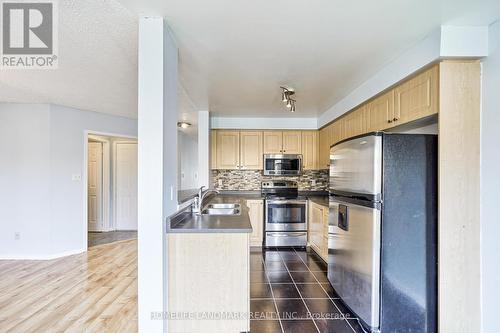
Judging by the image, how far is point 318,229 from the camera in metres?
3.88

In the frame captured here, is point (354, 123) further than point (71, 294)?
Yes

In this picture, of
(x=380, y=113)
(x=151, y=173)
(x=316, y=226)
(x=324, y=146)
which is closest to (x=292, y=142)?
(x=324, y=146)

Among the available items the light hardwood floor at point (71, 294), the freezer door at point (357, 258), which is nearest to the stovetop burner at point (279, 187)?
the freezer door at point (357, 258)

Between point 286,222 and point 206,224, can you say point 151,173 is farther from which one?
point 286,222

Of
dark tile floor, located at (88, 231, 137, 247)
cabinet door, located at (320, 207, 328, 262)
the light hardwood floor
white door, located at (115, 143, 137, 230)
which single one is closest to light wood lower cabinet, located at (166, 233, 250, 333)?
the light hardwood floor

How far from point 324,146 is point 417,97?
2.43 metres

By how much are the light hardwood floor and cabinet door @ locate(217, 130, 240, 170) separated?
2.14m

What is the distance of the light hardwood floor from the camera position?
2225mm

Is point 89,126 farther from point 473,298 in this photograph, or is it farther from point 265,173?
point 473,298

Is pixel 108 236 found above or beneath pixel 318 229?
beneath

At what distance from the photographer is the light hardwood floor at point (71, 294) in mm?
2225

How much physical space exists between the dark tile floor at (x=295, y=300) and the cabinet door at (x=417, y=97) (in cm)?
185

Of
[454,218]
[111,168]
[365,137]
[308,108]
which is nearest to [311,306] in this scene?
[454,218]

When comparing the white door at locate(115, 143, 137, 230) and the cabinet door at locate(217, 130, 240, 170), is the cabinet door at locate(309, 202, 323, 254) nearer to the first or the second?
the cabinet door at locate(217, 130, 240, 170)
